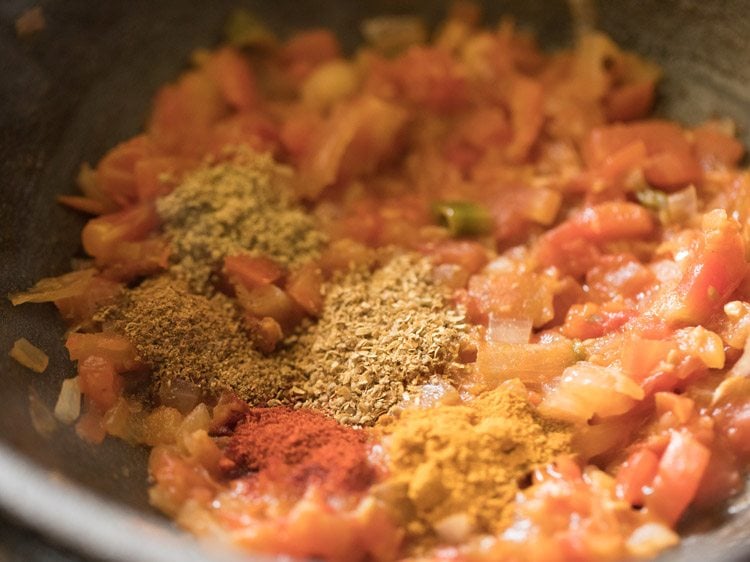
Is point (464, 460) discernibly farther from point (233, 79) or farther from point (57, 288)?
point (233, 79)

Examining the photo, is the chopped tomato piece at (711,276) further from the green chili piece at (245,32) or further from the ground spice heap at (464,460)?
the green chili piece at (245,32)

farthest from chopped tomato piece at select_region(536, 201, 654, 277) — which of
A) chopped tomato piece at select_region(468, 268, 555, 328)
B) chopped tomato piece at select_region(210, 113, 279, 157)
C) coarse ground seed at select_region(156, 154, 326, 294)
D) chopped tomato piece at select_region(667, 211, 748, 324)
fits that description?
chopped tomato piece at select_region(210, 113, 279, 157)

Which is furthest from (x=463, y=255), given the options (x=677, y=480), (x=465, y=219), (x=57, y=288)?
(x=57, y=288)

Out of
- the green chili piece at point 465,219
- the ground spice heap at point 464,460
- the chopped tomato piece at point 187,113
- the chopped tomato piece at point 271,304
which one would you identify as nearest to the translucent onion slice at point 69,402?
the chopped tomato piece at point 271,304

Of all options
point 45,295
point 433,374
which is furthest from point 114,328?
point 433,374

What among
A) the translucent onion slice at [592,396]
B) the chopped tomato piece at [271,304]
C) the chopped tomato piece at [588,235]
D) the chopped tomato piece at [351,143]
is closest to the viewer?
the translucent onion slice at [592,396]

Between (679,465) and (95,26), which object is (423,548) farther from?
(95,26)
